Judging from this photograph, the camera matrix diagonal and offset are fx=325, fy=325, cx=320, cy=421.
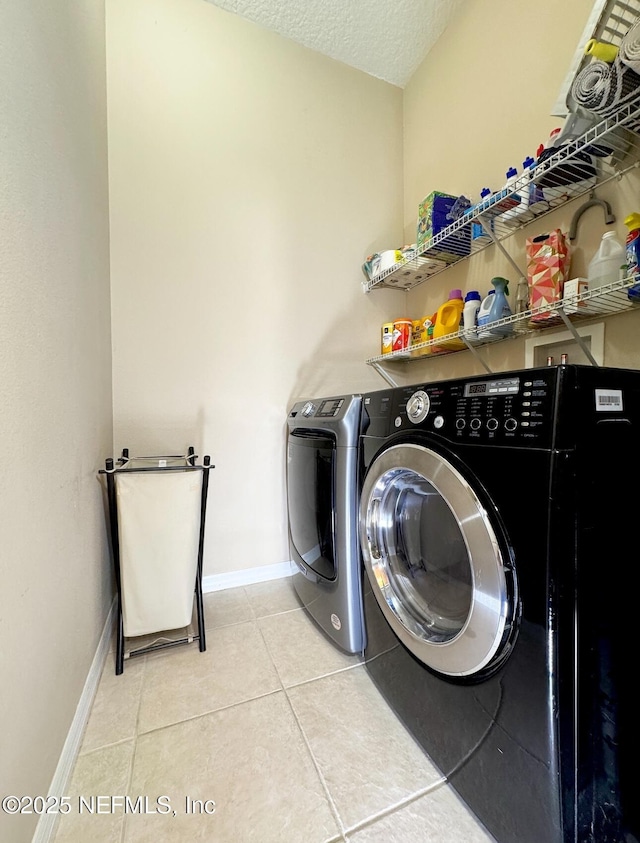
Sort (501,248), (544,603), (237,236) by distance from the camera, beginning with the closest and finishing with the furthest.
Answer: (544,603) → (501,248) → (237,236)

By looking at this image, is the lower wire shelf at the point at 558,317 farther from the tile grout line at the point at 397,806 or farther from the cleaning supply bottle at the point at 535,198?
the tile grout line at the point at 397,806

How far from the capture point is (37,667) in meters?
0.65

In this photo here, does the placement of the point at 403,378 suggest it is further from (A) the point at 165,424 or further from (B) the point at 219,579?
(B) the point at 219,579

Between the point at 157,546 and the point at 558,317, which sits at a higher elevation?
the point at 558,317

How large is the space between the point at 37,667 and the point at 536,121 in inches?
90.6

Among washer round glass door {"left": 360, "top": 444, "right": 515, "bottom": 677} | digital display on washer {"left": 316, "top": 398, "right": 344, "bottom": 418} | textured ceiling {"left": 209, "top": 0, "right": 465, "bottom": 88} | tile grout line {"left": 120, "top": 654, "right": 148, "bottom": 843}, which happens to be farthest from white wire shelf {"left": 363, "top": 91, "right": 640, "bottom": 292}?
tile grout line {"left": 120, "top": 654, "right": 148, "bottom": 843}

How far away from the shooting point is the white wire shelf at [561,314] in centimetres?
94

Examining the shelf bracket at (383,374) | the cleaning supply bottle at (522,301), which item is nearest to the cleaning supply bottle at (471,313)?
the cleaning supply bottle at (522,301)

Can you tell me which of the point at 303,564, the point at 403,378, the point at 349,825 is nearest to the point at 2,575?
the point at 349,825

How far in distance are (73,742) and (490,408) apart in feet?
4.36

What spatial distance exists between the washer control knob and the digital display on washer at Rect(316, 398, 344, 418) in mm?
354

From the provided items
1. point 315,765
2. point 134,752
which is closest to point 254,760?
point 315,765

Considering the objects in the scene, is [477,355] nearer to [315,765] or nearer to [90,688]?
[315,765]

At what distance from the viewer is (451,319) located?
157cm
